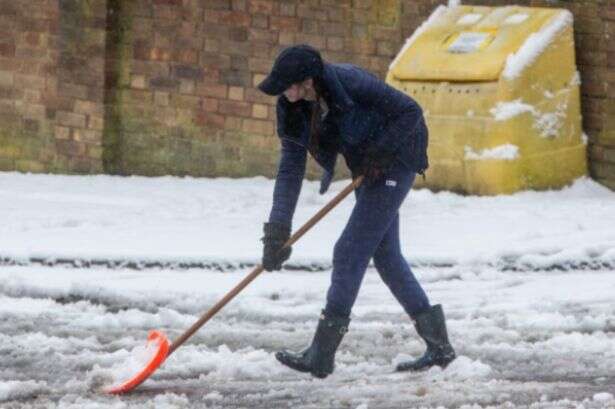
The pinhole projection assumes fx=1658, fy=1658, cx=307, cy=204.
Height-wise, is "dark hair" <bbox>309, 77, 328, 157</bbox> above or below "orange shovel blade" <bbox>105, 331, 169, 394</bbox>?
above

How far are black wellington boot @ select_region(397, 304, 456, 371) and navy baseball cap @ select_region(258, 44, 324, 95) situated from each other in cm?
121

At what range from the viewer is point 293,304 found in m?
8.41

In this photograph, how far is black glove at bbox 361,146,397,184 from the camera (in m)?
6.54

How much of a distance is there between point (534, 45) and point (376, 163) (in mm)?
5015

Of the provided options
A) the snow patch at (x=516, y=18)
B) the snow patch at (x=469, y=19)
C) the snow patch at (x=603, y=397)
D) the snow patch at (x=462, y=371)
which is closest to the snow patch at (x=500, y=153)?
the snow patch at (x=516, y=18)

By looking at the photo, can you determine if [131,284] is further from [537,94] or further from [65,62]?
[65,62]

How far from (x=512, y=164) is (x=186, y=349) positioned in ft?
14.4

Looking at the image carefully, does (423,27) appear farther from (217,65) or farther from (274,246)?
(274,246)

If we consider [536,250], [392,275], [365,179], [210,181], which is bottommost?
[210,181]

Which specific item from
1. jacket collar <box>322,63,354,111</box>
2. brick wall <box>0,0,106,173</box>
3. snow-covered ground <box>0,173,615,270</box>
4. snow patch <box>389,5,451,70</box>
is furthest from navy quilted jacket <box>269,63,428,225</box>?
brick wall <box>0,0,106,173</box>

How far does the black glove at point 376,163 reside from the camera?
6543 millimetres

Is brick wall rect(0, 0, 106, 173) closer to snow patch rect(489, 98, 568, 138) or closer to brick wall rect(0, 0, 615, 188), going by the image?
brick wall rect(0, 0, 615, 188)

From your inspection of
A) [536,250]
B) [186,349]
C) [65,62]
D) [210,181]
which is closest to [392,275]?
[186,349]

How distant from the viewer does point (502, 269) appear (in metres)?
9.05
